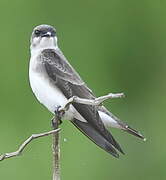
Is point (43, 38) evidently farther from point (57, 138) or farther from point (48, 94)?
point (57, 138)

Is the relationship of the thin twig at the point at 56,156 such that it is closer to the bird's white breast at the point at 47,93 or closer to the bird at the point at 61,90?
the bird at the point at 61,90

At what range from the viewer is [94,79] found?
194 inches

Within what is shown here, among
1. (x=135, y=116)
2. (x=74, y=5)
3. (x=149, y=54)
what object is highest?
(x=74, y=5)

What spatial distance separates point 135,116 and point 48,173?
79 cm

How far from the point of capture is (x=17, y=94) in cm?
494

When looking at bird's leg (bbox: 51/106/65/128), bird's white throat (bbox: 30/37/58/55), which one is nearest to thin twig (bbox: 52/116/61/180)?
bird's leg (bbox: 51/106/65/128)

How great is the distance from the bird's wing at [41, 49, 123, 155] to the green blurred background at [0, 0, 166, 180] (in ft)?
4.66

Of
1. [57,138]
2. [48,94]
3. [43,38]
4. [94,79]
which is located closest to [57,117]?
[57,138]

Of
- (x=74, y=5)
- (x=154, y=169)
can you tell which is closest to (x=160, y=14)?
(x=74, y=5)

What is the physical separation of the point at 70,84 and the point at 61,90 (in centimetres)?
4

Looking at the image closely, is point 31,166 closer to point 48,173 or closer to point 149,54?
point 48,173

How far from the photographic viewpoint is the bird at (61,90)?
284 cm

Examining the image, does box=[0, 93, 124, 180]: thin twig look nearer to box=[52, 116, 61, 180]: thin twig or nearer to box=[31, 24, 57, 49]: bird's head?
box=[52, 116, 61, 180]: thin twig

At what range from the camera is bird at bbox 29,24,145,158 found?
112 inches
